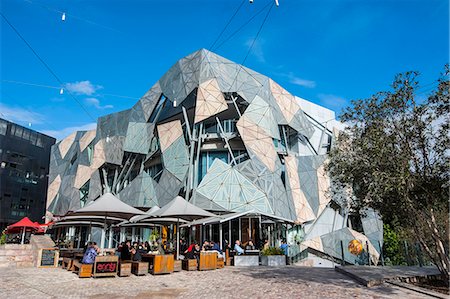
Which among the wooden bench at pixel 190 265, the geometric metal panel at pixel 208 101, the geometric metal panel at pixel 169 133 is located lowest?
the wooden bench at pixel 190 265

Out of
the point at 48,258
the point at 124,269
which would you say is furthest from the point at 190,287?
the point at 48,258

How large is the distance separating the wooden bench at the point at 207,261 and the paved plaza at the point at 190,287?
7.63ft

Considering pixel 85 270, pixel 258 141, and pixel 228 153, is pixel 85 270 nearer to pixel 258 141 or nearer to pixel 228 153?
pixel 258 141

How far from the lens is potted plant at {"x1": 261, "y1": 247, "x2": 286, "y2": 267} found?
16.5 meters

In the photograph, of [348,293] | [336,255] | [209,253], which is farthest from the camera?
[336,255]

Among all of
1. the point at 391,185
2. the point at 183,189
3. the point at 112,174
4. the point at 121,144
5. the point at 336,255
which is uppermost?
the point at 121,144

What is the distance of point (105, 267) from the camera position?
11500mm

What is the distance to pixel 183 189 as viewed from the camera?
2673cm

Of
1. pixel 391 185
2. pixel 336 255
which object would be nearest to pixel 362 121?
pixel 391 185

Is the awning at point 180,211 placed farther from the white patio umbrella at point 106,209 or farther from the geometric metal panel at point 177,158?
the geometric metal panel at point 177,158

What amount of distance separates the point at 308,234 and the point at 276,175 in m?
5.94

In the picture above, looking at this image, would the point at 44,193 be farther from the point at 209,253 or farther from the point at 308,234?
the point at 209,253

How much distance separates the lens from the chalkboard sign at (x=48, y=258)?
51.2 feet

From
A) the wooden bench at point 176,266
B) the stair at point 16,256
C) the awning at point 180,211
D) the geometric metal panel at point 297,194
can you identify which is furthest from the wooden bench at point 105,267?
the geometric metal panel at point 297,194
